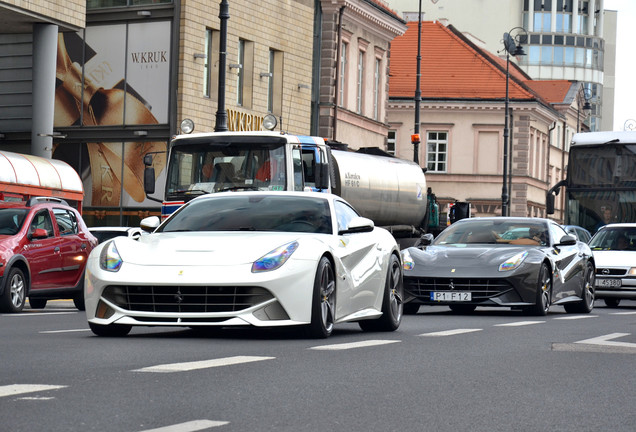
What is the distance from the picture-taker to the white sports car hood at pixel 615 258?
27031 mm

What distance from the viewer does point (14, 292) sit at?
2003 centimetres

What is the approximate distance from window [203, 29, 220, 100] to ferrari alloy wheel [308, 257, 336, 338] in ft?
97.9

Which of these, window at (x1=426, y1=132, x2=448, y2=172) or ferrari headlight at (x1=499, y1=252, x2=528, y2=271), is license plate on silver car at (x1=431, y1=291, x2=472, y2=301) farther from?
window at (x1=426, y1=132, x2=448, y2=172)

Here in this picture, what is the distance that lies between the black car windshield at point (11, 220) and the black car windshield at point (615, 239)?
12025 mm

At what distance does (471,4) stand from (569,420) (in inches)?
4941

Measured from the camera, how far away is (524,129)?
83375 mm

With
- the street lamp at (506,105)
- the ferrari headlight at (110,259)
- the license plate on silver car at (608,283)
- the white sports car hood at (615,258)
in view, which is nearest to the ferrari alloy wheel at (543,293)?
the license plate on silver car at (608,283)

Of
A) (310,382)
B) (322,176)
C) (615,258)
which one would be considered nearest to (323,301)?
(310,382)

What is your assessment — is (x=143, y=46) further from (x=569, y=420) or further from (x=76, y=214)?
(x=569, y=420)

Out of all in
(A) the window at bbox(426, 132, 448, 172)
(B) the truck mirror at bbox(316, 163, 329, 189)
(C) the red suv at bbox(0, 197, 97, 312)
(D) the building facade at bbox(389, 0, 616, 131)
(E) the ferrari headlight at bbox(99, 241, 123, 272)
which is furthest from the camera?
(D) the building facade at bbox(389, 0, 616, 131)

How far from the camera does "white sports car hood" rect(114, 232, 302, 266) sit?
1225 cm

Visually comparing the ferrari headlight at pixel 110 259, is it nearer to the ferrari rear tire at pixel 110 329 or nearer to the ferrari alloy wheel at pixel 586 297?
the ferrari rear tire at pixel 110 329

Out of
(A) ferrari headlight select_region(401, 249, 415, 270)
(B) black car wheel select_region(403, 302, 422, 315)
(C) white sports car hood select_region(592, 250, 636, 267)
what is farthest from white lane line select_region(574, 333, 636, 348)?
Result: (C) white sports car hood select_region(592, 250, 636, 267)

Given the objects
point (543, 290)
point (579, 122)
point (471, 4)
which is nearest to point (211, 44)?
point (543, 290)
